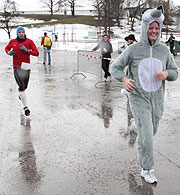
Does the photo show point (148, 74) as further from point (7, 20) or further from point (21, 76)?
point (7, 20)

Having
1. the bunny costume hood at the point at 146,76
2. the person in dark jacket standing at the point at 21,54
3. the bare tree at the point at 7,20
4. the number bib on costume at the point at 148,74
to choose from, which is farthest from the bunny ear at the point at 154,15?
the bare tree at the point at 7,20

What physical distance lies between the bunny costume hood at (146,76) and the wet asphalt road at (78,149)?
477 millimetres

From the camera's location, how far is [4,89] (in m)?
9.87

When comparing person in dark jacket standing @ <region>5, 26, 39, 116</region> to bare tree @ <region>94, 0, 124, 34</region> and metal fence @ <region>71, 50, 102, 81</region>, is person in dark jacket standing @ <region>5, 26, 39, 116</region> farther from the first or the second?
bare tree @ <region>94, 0, 124, 34</region>

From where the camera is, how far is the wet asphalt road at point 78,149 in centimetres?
363

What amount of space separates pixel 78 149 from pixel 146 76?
1.83m

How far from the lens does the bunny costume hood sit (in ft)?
11.6

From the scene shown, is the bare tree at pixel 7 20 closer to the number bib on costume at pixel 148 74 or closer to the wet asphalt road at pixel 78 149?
the wet asphalt road at pixel 78 149

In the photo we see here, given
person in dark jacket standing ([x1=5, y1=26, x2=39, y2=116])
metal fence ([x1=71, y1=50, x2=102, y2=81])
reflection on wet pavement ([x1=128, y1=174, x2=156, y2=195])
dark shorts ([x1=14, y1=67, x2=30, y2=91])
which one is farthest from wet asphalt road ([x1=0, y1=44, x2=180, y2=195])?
metal fence ([x1=71, y1=50, x2=102, y2=81])

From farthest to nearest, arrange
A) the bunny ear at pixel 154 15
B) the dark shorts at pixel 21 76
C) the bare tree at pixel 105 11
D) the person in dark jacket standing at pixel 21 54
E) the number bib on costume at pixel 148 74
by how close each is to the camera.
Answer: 1. the bare tree at pixel 105 11
2. the dark shorts at pixel 21 76
3. the person in dark jacket standing at pixel 21 54
4. the number bib on costume at pixel 148 74
5. the bunny ear at pixel 154 15

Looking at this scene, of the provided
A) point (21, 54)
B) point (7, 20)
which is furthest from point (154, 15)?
point (7, 20)

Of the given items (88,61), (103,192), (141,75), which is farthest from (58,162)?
(88,61)

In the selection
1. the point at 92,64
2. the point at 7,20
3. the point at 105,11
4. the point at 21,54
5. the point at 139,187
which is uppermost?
the point at 7,20

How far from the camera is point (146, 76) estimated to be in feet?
11.7
